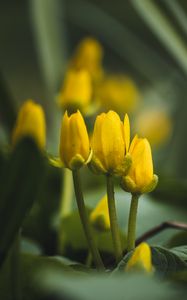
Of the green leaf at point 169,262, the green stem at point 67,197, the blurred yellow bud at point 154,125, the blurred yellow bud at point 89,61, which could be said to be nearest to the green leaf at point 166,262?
the green leaf at point 169,262

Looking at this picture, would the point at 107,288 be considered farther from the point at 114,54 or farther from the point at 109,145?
the point at 114,54

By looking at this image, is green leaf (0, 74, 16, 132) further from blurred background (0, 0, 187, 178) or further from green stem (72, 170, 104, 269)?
green stem (72, 170, 104, 269)

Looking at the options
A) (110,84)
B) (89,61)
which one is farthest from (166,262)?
(110,84)

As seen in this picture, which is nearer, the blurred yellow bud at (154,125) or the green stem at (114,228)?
the green stem at (114,228)

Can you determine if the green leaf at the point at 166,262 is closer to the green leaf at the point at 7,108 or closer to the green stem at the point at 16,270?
the green stem at the point at 16,270

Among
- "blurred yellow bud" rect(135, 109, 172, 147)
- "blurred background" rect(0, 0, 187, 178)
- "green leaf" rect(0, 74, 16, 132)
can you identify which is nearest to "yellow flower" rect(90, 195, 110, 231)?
"blurred background" rect(0, 0, 187, 178)

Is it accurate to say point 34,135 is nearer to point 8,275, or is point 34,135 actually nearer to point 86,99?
point 8,275
